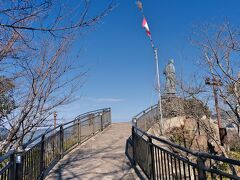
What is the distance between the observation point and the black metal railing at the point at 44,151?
13.8 ft

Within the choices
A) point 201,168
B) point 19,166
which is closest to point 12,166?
point 19,166

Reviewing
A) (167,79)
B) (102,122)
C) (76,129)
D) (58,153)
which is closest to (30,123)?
(58,153)

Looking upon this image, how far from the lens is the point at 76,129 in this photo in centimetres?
1137

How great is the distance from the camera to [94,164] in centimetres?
793

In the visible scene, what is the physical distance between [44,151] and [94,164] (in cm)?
181

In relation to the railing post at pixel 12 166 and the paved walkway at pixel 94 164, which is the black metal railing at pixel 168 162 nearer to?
the paved walkway at pixel 94 164

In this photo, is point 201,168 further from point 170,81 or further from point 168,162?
point 170,81

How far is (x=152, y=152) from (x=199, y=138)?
49.1ft

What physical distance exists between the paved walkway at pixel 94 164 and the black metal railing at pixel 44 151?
34 cm

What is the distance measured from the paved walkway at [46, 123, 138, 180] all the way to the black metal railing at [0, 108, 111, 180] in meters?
0.34

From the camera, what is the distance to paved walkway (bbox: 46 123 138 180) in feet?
22.3

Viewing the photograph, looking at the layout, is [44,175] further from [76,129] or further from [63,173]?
[76,129]

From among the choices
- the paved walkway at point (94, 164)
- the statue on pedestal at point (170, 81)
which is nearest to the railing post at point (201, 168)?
the paved walkway at point (94, 164)

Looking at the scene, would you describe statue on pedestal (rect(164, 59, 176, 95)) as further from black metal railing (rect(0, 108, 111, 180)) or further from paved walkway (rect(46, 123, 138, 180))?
paved walkway (rect(46, 123, 138, 180))
